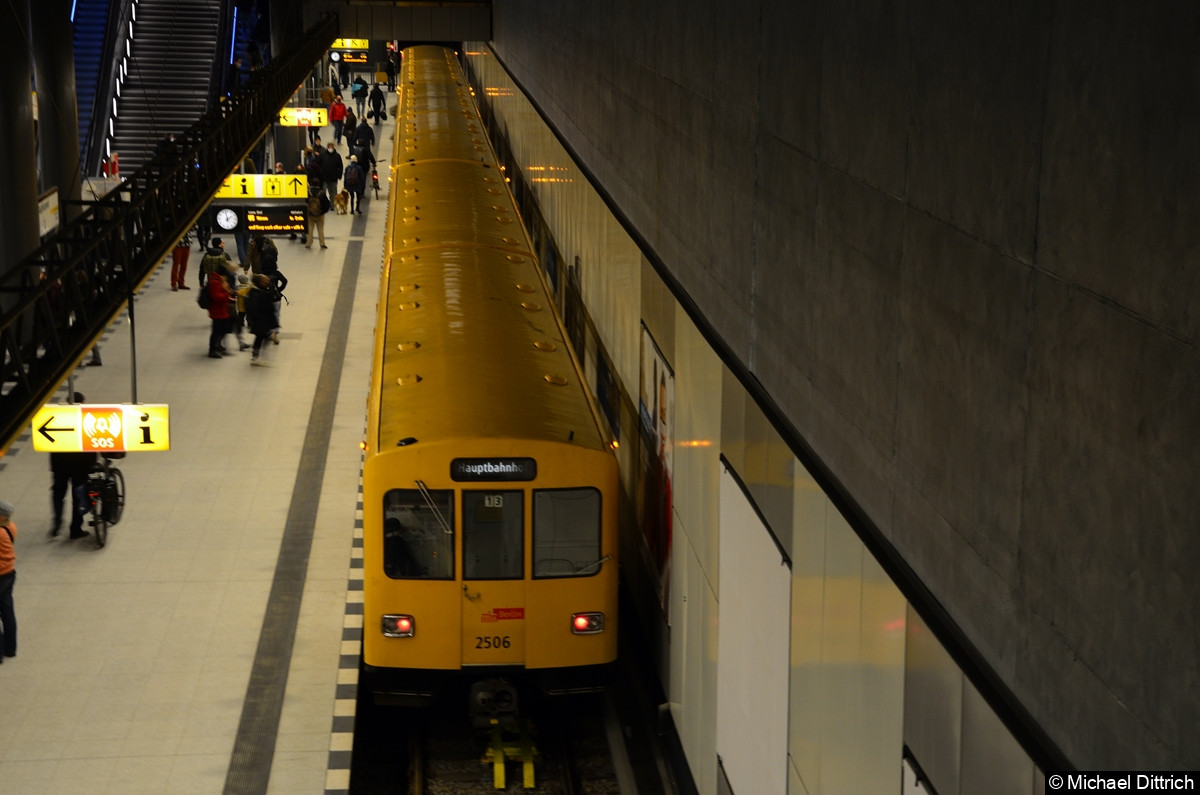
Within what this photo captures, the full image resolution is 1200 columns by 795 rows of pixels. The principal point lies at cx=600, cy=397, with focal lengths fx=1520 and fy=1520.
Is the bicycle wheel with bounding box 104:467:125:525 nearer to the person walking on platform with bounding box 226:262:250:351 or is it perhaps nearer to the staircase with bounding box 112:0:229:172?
the person walking on platform with bounding box 226:262:250:351

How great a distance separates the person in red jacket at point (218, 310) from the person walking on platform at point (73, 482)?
21.1ft

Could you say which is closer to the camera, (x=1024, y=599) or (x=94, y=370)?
(x=1024, y=599)

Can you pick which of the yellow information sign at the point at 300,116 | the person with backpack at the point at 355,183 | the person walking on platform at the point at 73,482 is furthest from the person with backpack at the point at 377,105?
the person walking on platform at the point at 73,482

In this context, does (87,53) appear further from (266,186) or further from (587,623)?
(587,623)

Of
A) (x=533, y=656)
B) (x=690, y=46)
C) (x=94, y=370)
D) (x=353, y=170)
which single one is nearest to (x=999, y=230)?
(x=690, y=46)

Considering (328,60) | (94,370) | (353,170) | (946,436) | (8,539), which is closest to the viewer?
(946,436)

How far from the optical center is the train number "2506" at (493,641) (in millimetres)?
10172

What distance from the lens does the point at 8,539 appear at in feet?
37.5

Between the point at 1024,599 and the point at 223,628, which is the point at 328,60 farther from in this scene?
the point at 1024,599

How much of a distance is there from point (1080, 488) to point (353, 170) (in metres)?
30.2

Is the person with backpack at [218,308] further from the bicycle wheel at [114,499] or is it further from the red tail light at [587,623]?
the red tail light at [587,623]

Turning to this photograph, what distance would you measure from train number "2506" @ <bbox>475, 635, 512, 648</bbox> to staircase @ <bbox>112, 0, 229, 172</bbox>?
2504 cm

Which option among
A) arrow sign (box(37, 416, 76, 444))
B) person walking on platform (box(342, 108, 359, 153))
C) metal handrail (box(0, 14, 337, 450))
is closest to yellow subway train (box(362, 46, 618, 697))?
metal handrail (box(0, 14, 337, 450))

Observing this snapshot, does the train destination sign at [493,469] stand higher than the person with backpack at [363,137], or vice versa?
the person with backpack at [363,137]
